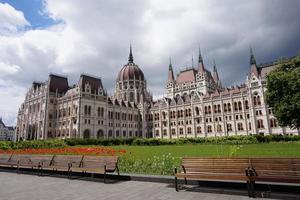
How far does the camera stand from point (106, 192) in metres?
7.96

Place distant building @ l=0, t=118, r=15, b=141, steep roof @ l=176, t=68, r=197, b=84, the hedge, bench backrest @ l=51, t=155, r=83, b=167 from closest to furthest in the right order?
bench backrest @ l=51, t=155, r=83, b=167, the hedge, steep roof @ l=176, t=68, r=197, b=84, distant building @ l=0, t=118, r=15, b=141

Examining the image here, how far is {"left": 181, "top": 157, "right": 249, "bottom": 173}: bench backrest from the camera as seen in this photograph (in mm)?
7680

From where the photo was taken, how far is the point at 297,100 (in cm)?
2947

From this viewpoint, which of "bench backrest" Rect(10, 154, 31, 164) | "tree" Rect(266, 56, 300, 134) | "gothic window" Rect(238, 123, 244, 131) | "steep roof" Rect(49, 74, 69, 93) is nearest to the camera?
"bench backrest" Rect(10, 154, 31, 164)

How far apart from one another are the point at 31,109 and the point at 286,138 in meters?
74.4

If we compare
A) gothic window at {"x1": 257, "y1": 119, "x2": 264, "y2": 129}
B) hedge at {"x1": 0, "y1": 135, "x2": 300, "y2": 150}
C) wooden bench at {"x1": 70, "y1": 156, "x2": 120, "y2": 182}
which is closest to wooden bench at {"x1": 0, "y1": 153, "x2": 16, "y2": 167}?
wooden bench at {"x1": 70, "y1": 156, "x2": 120, "y2": 182}

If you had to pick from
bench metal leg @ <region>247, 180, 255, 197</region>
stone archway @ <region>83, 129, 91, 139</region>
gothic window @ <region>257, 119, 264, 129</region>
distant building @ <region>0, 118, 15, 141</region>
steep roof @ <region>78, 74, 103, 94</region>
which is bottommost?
bench metal leg @ <region>247, 180, 255, 197</region>

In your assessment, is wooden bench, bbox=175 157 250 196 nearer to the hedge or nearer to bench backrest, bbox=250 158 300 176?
bench backrest, bbox=250 158 300 176

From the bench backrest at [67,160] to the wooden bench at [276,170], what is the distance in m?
7.69

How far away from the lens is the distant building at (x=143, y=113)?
6662 cm

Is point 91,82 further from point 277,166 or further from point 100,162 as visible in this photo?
point 277,166

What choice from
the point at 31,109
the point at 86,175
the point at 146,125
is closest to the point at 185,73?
the point at 146,125

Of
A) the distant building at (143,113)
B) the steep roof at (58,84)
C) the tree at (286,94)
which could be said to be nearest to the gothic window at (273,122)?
the distant building at (143,113)

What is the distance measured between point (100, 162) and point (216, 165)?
5216 millimetres
